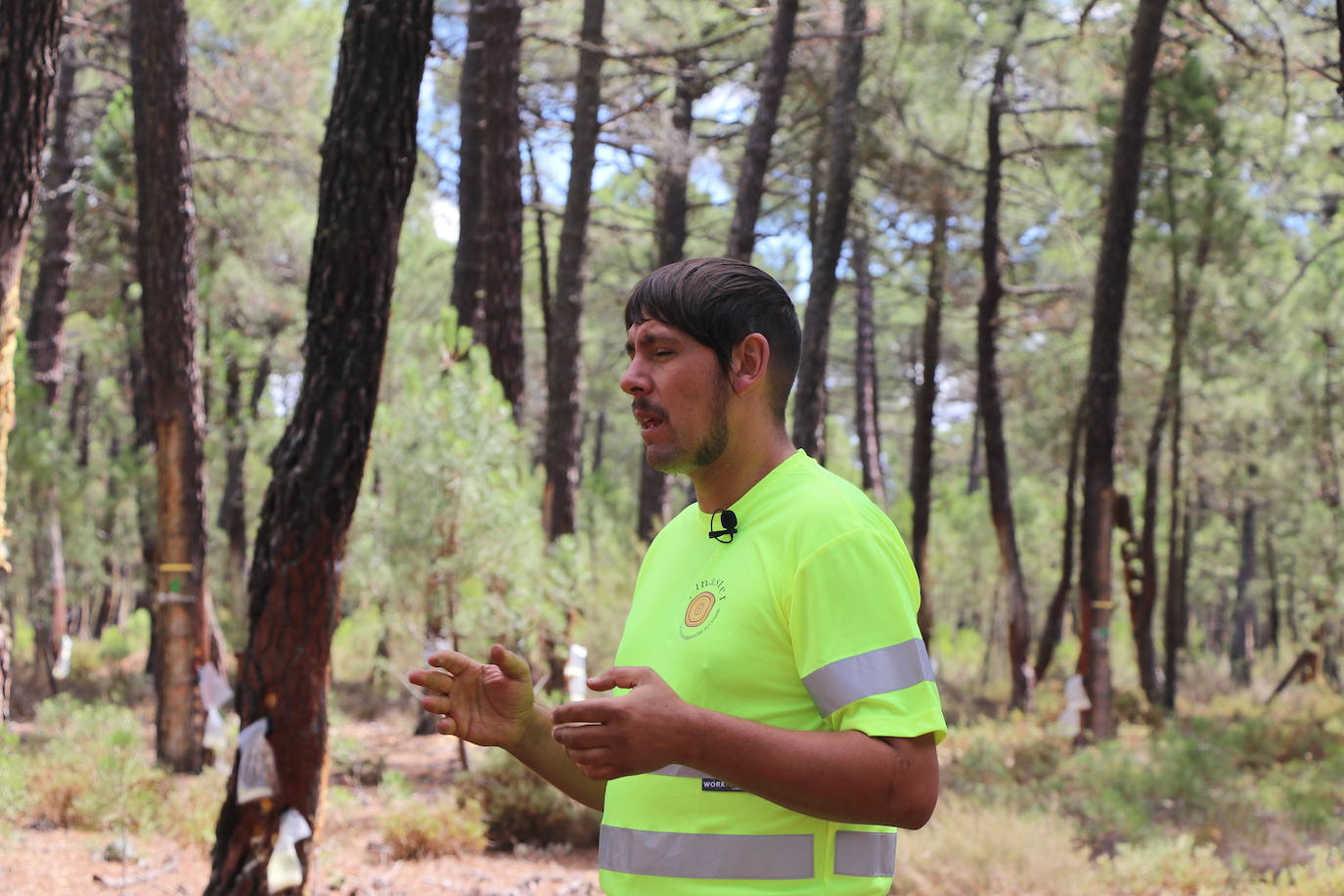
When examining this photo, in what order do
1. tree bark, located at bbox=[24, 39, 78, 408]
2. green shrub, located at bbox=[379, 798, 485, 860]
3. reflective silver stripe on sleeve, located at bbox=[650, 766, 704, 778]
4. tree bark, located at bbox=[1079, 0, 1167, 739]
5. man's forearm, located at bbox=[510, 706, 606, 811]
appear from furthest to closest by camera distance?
tree bark, located at bbox=[24, 39, 78, 408]
tree bark, located at bbox=[1079, 0, 1167, 739]
green shrub, located at bbox=[379, 798, 485, 860]
man's forearm, located at bbox=[510, 706, 606, 811]
reflective silver stripe on sleeve, located at bbox=[650, 766, 704, 778]

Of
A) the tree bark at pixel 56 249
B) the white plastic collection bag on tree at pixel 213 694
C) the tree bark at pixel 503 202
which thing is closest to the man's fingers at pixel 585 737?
the white plastic collection bag on tree at pixel 213 694

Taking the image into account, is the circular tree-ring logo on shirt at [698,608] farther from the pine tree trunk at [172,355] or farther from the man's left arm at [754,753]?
the pine tree trunk at [172,355]

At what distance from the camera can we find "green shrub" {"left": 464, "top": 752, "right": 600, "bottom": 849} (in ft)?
25.4

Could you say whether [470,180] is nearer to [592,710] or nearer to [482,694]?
[482,694]

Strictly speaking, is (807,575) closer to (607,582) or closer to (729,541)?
(729,541)

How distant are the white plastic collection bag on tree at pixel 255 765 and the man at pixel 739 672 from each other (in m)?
3.04

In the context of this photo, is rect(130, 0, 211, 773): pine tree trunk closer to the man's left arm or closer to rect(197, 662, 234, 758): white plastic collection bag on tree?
rect(197, 662, 234, 758): white plastic collection bag on tree

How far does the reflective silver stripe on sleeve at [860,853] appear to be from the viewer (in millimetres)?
1605

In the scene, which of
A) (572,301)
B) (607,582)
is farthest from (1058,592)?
(572,301)

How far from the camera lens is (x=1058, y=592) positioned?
16.6 m

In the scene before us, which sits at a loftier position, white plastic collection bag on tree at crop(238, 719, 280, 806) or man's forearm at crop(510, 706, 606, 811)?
man's forearm at crop(510, 706, 606, 811)

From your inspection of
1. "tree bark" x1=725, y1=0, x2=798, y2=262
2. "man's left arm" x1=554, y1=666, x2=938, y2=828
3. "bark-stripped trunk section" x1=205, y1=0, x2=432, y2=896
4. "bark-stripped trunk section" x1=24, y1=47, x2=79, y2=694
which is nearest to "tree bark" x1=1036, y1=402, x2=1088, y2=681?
"tree bark" x1=725, y1=0, x2=798, y2=262

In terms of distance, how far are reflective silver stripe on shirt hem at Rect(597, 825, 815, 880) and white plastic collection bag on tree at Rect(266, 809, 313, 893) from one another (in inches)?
138

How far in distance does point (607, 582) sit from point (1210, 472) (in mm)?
12087
